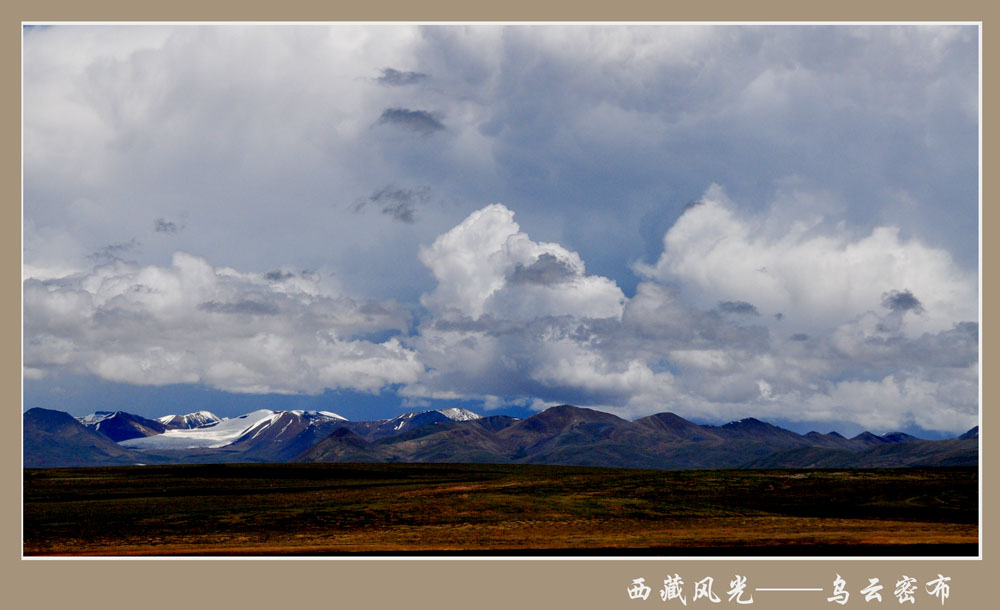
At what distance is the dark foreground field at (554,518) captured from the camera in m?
74.9

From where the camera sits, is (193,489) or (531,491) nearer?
(531,491)

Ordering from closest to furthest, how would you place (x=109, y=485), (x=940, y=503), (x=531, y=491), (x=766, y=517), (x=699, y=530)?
(x=699, y=530) < (x=766, y=517) < (x=940, y=503) < (x=531, y=491) < (x=109, y=485)

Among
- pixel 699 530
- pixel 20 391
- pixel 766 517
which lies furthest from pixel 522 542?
pixel 20 391

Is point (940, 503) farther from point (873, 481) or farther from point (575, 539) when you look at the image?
point (575, 539)

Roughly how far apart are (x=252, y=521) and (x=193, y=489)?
77.9 m

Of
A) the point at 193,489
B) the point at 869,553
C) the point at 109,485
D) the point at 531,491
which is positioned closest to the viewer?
the point at 869,553

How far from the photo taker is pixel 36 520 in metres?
104

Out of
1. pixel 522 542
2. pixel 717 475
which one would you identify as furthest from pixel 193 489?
pixel 522 542

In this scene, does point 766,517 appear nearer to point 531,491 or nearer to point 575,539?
point 575,539

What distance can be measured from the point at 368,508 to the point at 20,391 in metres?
58.2

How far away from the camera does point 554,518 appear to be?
10056 cm

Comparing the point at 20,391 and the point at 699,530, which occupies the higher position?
the point at 20,391

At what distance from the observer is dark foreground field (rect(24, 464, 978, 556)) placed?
74.9m

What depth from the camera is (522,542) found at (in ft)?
258
